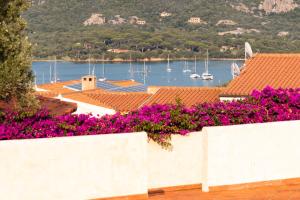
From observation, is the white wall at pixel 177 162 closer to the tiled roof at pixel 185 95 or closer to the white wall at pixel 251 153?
the white wall at pixel 251 153

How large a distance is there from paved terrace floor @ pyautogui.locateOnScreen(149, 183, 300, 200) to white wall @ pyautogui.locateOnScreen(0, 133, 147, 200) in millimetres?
691

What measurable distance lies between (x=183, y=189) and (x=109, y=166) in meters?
1.82

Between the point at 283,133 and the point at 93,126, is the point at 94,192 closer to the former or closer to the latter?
the point at 93,126

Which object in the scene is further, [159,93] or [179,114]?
[159,93]

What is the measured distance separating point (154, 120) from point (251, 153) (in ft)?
6.79

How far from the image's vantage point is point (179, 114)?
1212 cm

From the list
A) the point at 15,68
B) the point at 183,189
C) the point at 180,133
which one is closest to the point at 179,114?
the point at 180,133

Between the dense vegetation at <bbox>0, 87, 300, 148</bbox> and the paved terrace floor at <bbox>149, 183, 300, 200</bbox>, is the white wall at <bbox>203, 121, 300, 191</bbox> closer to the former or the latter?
the paved terrace floor at <bbox>149, 183, 300, 200</bbox>

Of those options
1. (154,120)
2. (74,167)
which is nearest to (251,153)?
(154,120)

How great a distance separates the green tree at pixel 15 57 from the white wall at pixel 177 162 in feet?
8.95

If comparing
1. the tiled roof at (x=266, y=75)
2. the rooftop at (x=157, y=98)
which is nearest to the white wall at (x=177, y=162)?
the tiled roof at (x=266, y=75)

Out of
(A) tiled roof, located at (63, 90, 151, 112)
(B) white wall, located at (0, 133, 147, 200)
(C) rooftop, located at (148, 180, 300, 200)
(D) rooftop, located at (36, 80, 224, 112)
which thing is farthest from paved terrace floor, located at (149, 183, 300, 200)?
(A) tiled roof, located at (63, 90, 151, 112)

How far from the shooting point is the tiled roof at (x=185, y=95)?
36300mm

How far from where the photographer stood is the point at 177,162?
11867 mm
